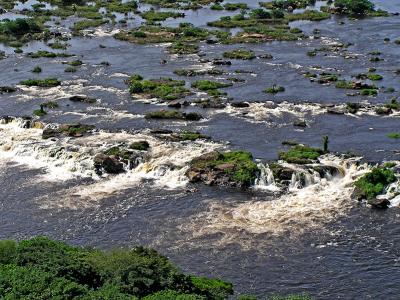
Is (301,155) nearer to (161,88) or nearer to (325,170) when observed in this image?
(325,170)

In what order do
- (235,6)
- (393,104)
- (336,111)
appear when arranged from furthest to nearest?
(235,6) < (393,104) < (336,111)

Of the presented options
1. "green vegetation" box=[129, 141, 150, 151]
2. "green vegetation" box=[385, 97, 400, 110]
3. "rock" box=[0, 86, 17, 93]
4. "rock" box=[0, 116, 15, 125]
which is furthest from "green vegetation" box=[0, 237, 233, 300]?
"rock" box=[0, 86, 17, 93]

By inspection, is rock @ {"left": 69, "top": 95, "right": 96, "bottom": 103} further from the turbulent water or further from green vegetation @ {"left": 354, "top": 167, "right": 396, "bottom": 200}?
green vegetation @ {"left": 354, "top": 167, "right": 396, "bottom": 200}

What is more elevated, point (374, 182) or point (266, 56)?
point (266, 56)

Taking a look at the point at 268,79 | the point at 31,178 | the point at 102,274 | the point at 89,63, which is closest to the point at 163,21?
the point at 89,63

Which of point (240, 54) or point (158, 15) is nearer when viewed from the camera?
point (240, 54)

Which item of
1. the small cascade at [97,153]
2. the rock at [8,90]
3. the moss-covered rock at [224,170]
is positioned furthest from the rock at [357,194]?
the rock at [8,90]

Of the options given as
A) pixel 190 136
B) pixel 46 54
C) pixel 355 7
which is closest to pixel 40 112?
pixel 190 136
